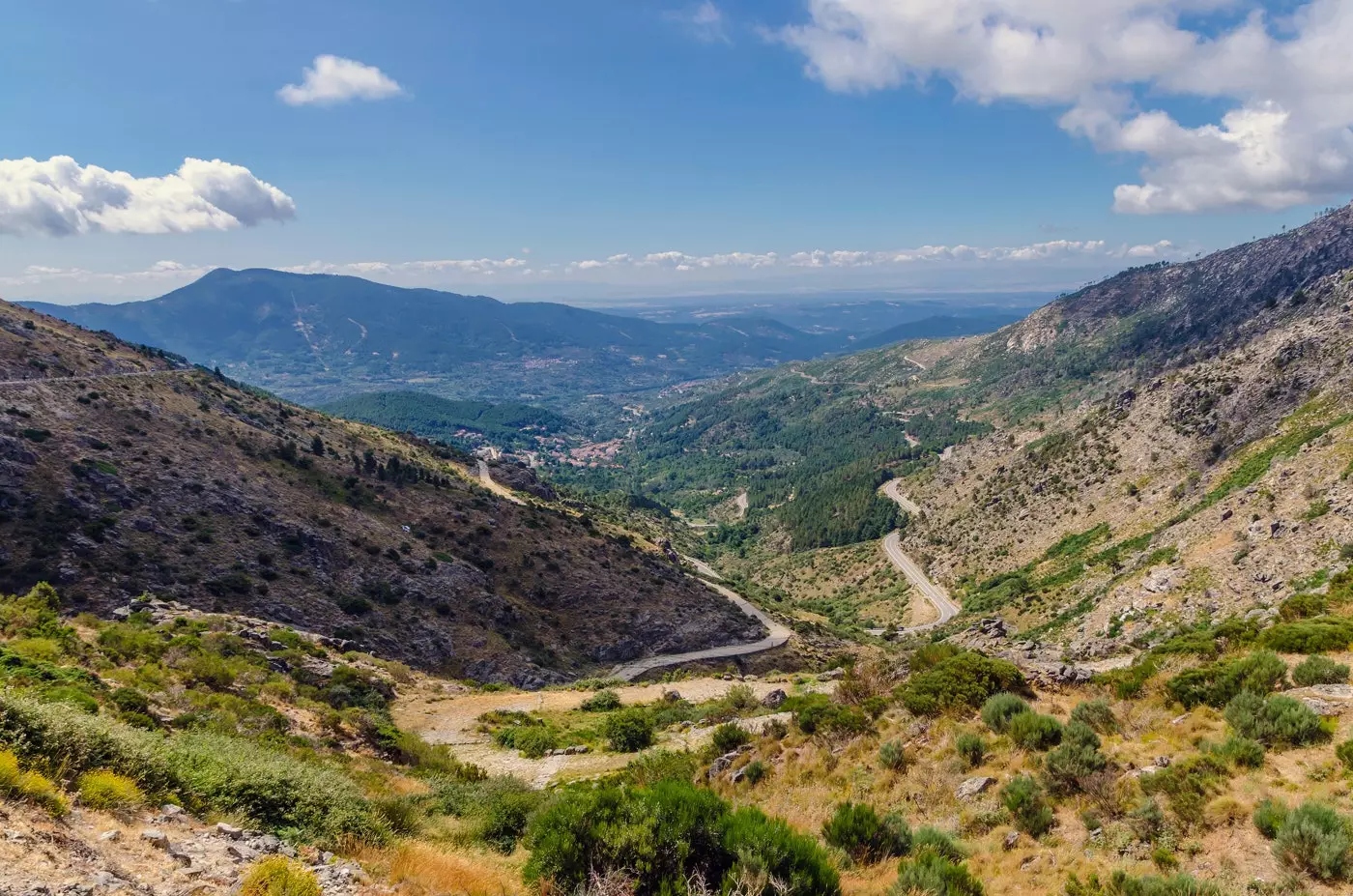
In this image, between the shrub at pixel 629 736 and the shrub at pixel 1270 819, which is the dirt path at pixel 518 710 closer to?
the shrub at pixel 629 736

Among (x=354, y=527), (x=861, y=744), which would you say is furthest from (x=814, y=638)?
(x=861, y=744)

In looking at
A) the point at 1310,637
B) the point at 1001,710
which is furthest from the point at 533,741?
the point at 1310,637

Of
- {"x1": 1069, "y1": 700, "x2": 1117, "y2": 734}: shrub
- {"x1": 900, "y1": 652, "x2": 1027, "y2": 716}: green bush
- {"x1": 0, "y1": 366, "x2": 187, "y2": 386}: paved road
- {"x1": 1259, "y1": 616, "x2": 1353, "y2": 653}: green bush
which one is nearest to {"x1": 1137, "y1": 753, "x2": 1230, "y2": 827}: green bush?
{"x1": 1069, "y1": 700, "x2": 1117, "y2": 734}: shrub

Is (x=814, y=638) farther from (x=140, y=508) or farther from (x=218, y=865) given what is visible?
(x=218, y=865)

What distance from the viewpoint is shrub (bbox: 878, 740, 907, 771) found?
687 inches

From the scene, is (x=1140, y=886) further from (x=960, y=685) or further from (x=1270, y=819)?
(x=960, y=685)

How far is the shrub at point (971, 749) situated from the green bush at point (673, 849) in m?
7.74

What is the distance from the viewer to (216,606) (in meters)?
44.5

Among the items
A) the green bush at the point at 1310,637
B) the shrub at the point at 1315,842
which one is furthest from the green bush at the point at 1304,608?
the shrub at the point at 1315,842

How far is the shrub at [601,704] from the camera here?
37531 mm

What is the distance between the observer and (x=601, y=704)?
125ft

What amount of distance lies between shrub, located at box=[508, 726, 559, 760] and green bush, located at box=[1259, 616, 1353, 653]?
26972 mm

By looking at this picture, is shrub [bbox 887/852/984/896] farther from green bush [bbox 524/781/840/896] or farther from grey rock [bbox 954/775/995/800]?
grey rock [bbox 954/775/995/800]

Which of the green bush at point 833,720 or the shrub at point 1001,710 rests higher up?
the shrub at point 1001,710
